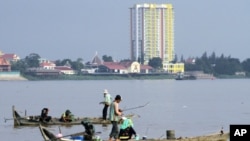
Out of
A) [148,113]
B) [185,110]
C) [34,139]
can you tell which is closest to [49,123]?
[34,139]

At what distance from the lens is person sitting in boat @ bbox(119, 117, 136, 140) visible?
24875 millimetres

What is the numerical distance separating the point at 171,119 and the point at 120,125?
22694mm

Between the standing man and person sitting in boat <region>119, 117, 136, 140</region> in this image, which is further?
the standing man

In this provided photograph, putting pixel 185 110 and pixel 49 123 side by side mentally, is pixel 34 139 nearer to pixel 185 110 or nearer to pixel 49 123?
pixel 49 123

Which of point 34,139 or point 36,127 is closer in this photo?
point 34,139

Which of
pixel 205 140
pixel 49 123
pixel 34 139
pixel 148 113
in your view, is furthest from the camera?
pixel 148 113

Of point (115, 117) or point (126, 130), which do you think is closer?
point (126, 130)

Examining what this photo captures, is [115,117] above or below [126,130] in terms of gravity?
above

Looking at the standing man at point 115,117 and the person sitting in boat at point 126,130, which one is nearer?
the person sitting in boat at point 126,130

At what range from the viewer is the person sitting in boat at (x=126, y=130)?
24875 mm

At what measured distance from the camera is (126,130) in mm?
24922

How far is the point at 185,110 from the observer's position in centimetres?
5844

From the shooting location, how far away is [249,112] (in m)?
54.9

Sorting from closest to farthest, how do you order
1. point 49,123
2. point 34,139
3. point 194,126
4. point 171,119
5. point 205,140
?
point 205,140, point 34,139, point 49,123, point 194,126, point 171,119
